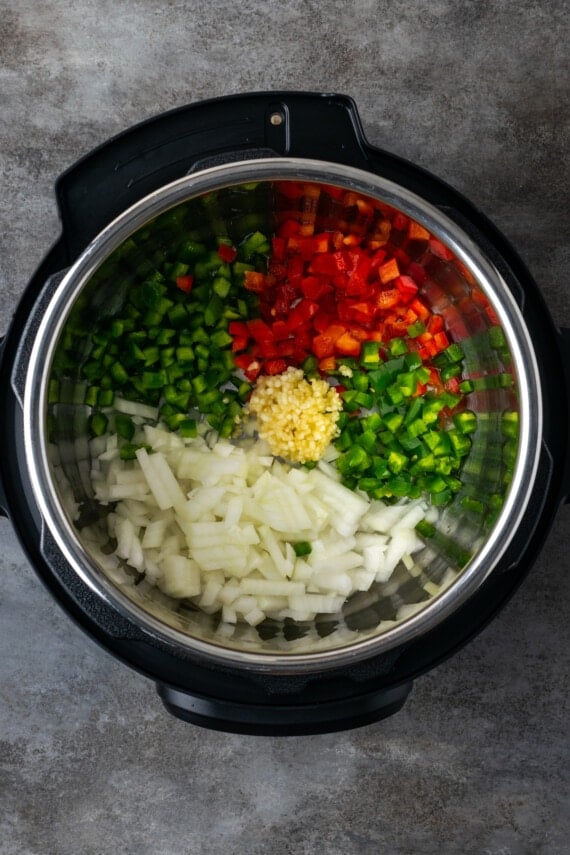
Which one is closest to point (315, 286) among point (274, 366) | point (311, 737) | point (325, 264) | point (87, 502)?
point (325, 264)

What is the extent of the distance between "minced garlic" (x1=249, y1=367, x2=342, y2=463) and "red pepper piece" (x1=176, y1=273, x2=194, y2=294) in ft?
0.70

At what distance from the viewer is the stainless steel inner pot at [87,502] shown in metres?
1.19

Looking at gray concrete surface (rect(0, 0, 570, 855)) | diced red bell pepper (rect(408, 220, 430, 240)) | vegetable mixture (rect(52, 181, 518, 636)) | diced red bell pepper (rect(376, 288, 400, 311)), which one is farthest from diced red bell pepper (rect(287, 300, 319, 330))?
gray concrete surface (rect(0, 0, 570, 855))

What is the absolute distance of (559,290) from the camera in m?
1.54

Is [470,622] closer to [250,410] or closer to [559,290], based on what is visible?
[250,410]

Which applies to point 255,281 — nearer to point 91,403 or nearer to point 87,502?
point 91,403

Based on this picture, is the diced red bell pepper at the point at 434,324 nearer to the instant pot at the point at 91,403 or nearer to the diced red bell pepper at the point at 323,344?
the instant pot at the point at 91,403

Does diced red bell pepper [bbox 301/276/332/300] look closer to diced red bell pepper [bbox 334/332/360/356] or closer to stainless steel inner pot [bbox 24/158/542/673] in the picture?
diced red bell pepper [bbox 334/332/360/356]

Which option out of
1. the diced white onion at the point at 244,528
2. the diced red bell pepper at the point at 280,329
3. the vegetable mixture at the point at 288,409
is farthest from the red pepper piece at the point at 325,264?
the diced white onion at the point at 244,528

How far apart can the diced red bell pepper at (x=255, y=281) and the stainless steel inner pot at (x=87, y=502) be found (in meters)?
0.22

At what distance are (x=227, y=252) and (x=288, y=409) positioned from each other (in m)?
0.31

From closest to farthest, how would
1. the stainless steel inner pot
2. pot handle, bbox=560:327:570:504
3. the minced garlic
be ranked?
the stainless steel inner pot < pot handle, bbox=560:327:570:504 < the minced garlic

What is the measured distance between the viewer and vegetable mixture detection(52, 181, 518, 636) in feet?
4.55

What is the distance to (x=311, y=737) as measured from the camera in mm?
1597
